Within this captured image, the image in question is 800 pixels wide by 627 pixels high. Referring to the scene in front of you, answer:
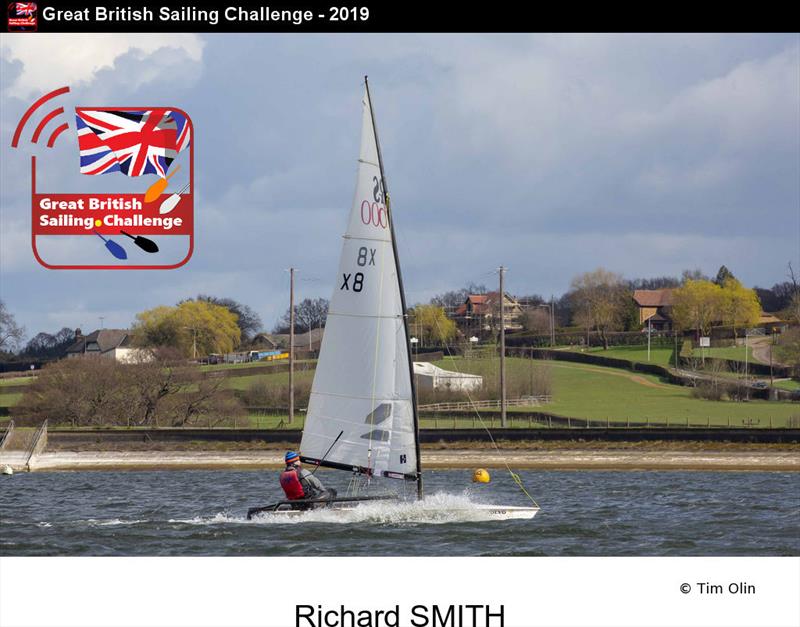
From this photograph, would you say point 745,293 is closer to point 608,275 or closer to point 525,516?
point 608,275

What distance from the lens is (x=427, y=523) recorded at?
1052 inches

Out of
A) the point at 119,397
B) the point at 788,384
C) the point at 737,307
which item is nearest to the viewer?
the point at 119,397

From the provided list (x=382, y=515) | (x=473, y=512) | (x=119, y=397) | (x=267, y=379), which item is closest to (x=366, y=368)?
(x=382, y=515)

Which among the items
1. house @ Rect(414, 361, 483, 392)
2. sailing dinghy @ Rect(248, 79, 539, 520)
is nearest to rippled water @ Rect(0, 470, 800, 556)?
sailing dinghy @ Rect(248, 79, 539, 520)

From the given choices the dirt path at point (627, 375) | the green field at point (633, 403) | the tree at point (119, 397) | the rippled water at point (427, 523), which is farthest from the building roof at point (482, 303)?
the rippled water at point (427, 523)

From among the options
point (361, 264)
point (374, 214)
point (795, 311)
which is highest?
point (795, 311)

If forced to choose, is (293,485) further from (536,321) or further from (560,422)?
(536,321)

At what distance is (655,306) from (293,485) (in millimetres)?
132638

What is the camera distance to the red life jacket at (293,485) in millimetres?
25997

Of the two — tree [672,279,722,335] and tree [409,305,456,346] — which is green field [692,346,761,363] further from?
tree [409,305,456,346]

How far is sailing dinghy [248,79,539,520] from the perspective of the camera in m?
25.8

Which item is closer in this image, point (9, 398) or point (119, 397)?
point (119, 397)
